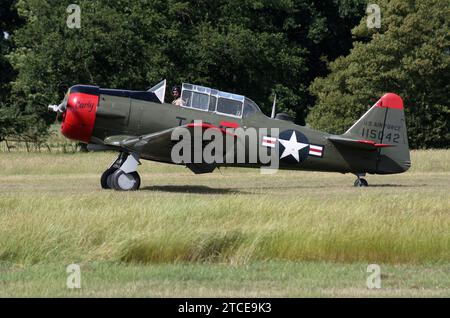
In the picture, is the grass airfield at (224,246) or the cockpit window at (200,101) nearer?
the grass airfield at (224,246)

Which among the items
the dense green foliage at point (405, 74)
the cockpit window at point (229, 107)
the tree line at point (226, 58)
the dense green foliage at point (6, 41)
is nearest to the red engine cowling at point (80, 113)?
the cockpit window at point (229, 107)

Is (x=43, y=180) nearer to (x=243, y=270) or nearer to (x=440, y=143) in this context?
(x=243, y=270)

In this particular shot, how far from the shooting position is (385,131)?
1889 cm

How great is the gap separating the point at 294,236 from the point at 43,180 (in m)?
11.0

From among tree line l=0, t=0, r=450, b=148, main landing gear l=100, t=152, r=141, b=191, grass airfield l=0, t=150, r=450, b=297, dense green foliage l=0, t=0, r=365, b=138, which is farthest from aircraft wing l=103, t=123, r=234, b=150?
dense green foliage l=0, t=0, r=365, b=138

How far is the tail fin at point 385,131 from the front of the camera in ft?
61.8

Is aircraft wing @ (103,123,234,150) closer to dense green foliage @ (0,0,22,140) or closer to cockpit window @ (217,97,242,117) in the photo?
cockpit window @ (217,97,242,117)

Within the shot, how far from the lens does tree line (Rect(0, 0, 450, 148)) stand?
3550cm

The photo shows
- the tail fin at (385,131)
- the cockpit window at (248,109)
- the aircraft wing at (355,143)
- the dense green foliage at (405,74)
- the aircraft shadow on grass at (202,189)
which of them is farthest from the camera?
the dense green foliage at (405,74)

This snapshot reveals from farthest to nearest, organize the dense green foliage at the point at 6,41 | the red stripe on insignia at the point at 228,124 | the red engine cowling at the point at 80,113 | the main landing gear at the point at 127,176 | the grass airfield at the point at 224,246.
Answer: the dense green foliage at the point at 6,41
the red stripe on insignia at the point at 228,124
the main landing gear at the point at 127,176
the red engine cowling at the point at 80,113
the grass airfield at the point at 224,246

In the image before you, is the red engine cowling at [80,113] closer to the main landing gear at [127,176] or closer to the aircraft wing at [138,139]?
the aircraft wing at [138,139]

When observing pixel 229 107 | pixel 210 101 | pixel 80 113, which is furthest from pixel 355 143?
pixel 80 113
